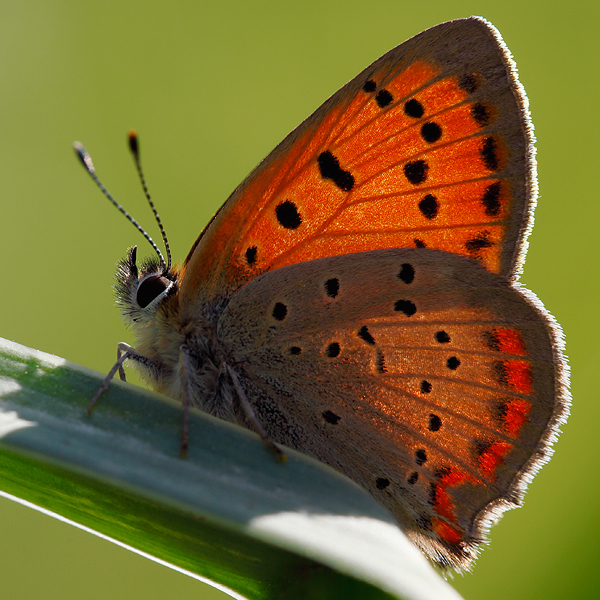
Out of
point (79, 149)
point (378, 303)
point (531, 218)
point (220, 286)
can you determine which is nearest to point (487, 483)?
point (378, 303)

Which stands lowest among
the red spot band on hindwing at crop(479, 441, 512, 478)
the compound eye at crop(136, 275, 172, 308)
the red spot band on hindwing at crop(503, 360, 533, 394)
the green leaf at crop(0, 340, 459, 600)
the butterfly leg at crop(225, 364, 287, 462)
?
the green leaf at crop(0, 340, 459, 600)

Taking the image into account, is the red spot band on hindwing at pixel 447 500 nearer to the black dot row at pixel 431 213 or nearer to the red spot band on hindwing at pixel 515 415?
the red spot band on hindwing at pixel 515 415

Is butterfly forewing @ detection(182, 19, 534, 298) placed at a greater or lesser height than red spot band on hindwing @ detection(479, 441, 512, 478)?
greater

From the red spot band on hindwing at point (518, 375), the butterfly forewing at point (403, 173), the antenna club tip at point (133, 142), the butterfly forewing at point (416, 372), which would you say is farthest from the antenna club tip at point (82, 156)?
the red spot band on hindwing at point (518, 375)

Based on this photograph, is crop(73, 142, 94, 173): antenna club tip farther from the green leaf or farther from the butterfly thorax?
the green leaf

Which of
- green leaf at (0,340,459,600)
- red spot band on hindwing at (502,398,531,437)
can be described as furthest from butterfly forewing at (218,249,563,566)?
green leaf at (0,340,459,600)

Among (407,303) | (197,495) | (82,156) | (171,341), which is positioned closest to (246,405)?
(171,341)
